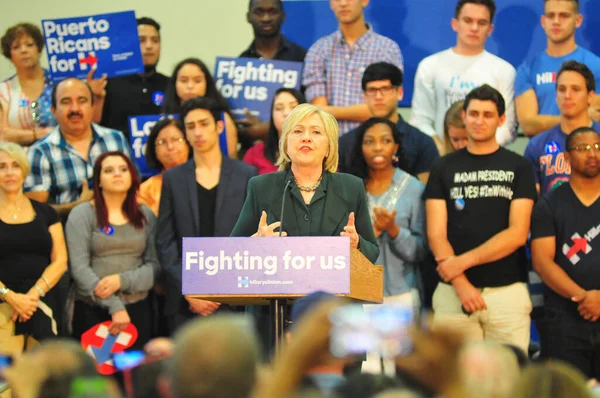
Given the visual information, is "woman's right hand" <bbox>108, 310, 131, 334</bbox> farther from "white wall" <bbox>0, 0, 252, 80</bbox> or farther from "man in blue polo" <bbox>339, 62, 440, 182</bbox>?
"white wall" <bbox>0, 0, 252, 80</bbox>

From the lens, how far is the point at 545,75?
23.0 feet

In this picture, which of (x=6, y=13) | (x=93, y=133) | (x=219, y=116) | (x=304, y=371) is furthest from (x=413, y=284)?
(x=6, y=13)

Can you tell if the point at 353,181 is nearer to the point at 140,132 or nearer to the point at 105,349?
the point at 105,349

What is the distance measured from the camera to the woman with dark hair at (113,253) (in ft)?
20.1

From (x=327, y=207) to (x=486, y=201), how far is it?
1.98m

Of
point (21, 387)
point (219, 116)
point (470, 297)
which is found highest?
point (219, 116)

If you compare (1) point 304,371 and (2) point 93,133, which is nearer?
(1) point 304,371

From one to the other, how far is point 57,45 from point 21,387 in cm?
526

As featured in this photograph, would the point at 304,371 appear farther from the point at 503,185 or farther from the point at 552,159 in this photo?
the point at 552,159

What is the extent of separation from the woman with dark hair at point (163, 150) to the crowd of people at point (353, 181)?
10mm

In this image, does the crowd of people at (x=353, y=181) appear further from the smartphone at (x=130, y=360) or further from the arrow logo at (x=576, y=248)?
the smartphone at (x=130, y=360)

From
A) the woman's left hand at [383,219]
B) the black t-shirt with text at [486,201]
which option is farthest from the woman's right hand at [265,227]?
the black t-shirt with text at [486,201]

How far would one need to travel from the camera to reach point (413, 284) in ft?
20.4

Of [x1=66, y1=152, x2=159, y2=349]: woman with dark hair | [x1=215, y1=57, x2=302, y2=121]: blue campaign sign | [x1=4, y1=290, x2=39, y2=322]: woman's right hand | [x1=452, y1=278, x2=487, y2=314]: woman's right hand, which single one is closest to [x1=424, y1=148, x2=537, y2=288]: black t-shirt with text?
[x1=452, y1=278, x2=487, y2=314]: woman's right hand
